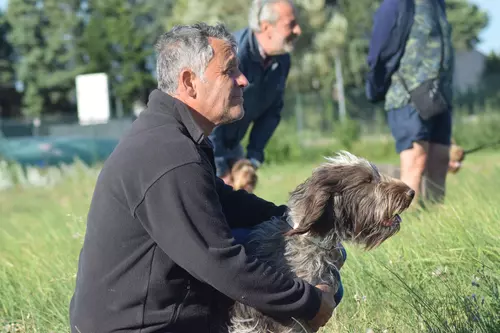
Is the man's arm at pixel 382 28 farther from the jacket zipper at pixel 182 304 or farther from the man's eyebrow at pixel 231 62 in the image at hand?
the jacket zipper at pixel 182 304

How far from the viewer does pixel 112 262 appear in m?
3.25

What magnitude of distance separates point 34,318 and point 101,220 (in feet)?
5.67

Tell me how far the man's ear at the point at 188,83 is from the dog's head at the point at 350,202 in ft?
2.25

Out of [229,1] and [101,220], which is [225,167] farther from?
[229,1]

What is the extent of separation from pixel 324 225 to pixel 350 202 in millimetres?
167

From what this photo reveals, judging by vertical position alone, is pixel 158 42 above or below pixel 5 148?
→ above

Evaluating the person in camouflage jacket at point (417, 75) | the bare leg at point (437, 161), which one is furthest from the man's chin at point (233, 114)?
the bare leg at point (437, 161)

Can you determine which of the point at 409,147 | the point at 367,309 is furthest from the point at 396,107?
the point at 367,309

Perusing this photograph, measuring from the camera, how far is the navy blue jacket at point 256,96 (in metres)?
6.80

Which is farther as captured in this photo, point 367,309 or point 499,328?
point 367,309

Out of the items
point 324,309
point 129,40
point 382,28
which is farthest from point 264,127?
point 129,40

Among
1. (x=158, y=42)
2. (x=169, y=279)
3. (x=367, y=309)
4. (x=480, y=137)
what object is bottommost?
(x=480, y=137)

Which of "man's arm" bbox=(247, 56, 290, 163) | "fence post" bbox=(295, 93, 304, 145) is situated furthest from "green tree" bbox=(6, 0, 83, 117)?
"man's arm" bbox=(247, 56, 290, 163)

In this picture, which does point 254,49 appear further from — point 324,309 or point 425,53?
point 324,309
